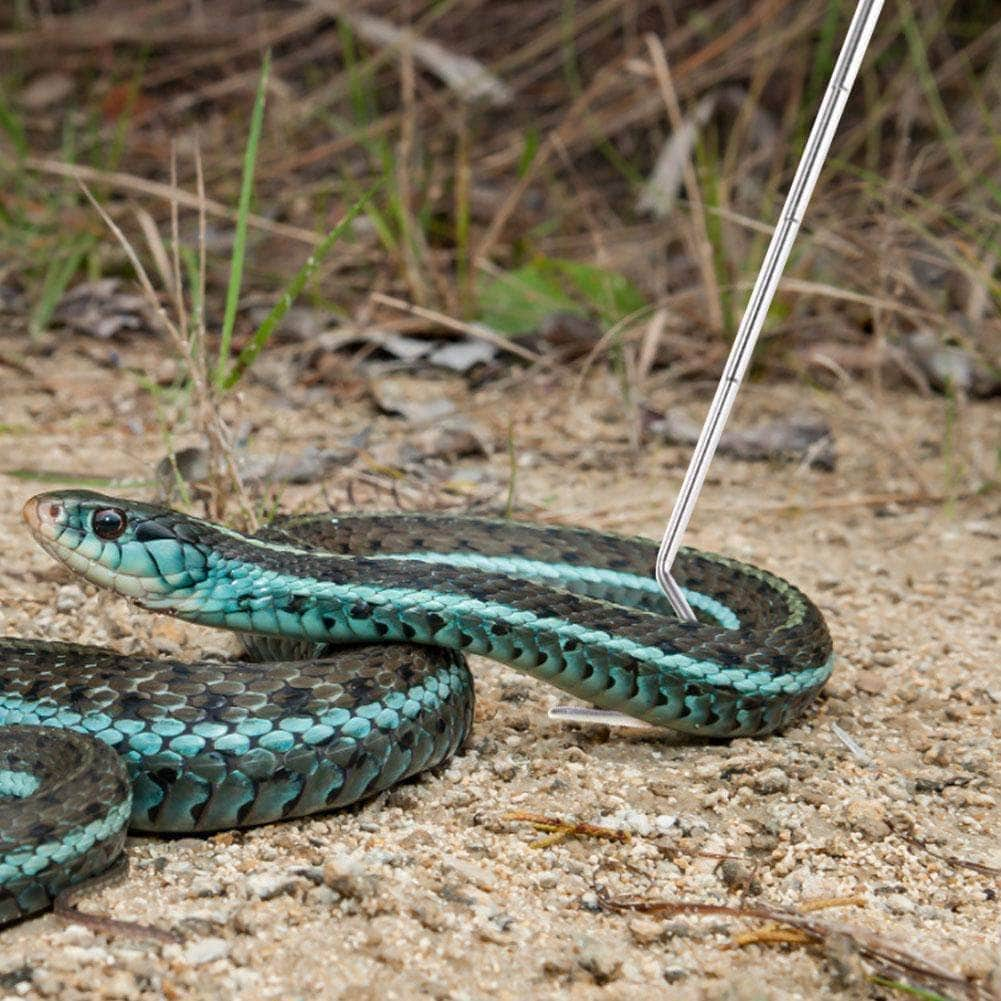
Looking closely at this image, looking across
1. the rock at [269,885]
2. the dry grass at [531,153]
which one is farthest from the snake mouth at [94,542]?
the dry grass at [531,153]

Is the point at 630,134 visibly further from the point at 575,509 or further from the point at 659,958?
the point at 659,958

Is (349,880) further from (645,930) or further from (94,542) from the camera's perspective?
(94,542)

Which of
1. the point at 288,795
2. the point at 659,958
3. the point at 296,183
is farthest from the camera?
the point at 296,183

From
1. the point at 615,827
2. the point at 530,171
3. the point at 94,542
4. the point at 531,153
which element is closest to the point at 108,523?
the point at 94,542

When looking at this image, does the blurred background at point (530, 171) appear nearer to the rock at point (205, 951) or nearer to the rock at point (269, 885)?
the rock at point (269, 885)

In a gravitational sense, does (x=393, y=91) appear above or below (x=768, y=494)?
above

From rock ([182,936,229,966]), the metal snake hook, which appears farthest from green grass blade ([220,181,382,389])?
rock ([182,936,229,966])

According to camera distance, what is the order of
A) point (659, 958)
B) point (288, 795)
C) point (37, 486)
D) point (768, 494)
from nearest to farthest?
point (659, 958) < point (288, 795) < point (37, 486) < point (768, 494)

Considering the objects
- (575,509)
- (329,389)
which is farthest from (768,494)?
(329,389)

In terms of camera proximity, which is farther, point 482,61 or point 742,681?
point 482,61
